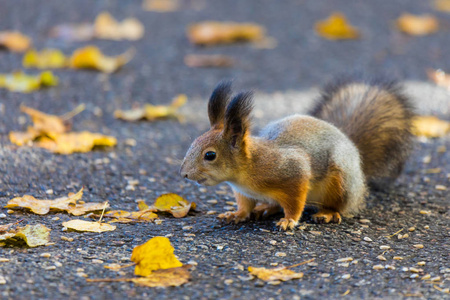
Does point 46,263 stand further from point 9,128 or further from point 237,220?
point 9,128

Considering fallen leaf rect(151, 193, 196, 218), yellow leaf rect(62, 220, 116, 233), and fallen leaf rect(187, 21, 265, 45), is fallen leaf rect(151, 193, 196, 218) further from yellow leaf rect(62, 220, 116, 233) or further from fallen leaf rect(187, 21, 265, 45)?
fallen leaf rect(187, 21, 265, 45)

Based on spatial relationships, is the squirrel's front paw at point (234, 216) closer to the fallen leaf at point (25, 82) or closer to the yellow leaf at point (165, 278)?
the yellow leaf at point (165, 278)

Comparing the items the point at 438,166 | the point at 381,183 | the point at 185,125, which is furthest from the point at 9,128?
the point at 438,166

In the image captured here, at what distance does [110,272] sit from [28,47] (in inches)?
153

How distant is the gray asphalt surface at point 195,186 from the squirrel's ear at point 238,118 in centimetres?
28

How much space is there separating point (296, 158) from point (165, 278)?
85cm

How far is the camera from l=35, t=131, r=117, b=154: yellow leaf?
11.0 feet

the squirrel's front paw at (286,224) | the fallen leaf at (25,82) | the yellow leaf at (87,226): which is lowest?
the yellow leaf at (87,226)

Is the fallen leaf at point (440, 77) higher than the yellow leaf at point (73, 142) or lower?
higher

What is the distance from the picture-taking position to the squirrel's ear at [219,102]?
2.49 m

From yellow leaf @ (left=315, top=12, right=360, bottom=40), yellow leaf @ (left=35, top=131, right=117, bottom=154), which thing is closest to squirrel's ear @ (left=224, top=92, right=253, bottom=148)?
yellow leaf @ (left=35, top=131, right=117, bottom=154)

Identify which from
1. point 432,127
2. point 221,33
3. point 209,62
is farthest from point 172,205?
point 221,33

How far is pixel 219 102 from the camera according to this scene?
2521mm

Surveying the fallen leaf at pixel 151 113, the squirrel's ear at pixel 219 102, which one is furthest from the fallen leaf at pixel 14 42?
the squirrel's ear at pixel 219 102
